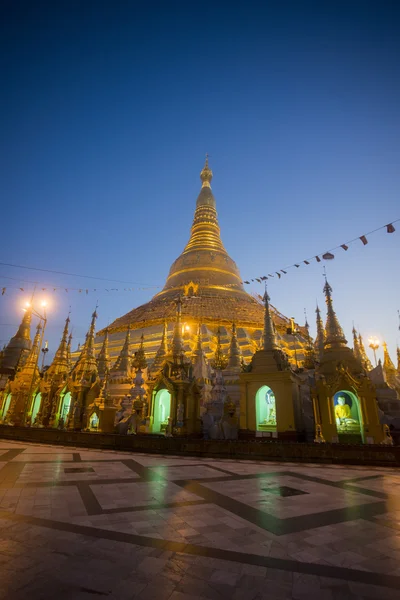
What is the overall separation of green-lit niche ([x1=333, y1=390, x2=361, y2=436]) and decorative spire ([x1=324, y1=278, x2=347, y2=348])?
11.3 ft

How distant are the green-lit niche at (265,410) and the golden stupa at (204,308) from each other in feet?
40.9

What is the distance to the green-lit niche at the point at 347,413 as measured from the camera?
1404cm

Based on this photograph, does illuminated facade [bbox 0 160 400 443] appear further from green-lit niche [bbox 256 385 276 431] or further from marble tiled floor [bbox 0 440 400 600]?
marble tiled floor [bbox 0 440 400 600]

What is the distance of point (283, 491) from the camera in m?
6.50

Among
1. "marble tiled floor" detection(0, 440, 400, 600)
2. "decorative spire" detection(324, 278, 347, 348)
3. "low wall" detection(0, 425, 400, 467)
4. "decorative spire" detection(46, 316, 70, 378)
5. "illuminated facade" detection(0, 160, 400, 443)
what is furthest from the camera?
"decorative spire" detection(46, 316, 70, 378)

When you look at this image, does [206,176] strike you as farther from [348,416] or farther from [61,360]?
[348,416]

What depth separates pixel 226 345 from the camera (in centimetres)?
3095

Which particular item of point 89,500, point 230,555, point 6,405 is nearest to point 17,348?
point 6,405

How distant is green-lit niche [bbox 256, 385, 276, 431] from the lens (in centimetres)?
1524

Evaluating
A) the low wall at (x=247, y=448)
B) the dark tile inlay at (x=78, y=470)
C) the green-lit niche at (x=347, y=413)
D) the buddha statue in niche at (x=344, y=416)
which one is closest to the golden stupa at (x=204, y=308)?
the green-lit niche at (x=347, y=413)

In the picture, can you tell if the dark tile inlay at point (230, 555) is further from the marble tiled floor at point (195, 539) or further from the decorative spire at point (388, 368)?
the decorative spire at point (388, 368)

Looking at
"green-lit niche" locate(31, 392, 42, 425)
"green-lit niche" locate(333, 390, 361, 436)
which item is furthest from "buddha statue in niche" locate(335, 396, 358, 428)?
"green-lit niche" locate(31, 392, 42, 425)

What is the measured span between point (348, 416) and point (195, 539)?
12907mm

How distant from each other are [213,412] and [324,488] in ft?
34.2
